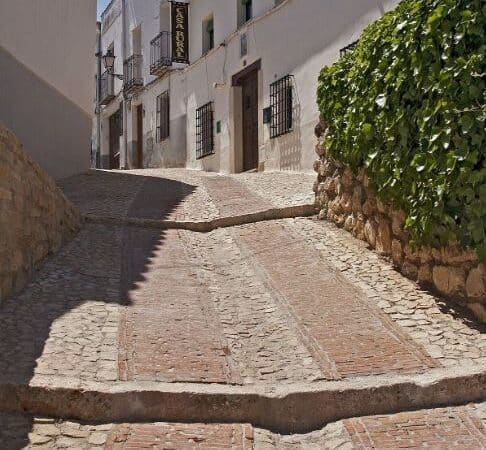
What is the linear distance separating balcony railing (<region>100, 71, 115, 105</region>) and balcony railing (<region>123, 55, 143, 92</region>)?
2048 mm

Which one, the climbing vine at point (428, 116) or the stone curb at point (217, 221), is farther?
the stone curb at point (217, 221)

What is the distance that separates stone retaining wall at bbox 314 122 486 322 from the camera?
4.23 m

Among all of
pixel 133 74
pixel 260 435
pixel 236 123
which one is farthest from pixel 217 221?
pixel 133 74

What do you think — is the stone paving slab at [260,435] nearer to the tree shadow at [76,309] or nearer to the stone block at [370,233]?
the tree shadow at [76,309]

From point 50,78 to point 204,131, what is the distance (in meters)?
6.16

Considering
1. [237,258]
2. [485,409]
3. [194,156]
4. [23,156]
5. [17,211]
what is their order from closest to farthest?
[485,409] < [17,211] < [23,156] < [237,258] < [194,156]

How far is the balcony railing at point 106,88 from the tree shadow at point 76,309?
1576 cm

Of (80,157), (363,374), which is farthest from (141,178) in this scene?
(363,374)

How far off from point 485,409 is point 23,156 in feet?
12.6

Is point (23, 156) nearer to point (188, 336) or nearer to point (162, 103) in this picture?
point (188, 336)

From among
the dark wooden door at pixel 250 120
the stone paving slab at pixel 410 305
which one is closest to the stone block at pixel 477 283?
the stone paving slab at pixel 410 305

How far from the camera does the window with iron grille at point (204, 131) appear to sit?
16209 mm

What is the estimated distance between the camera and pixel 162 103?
1938cm

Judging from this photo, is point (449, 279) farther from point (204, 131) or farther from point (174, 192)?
point (204, 131)
